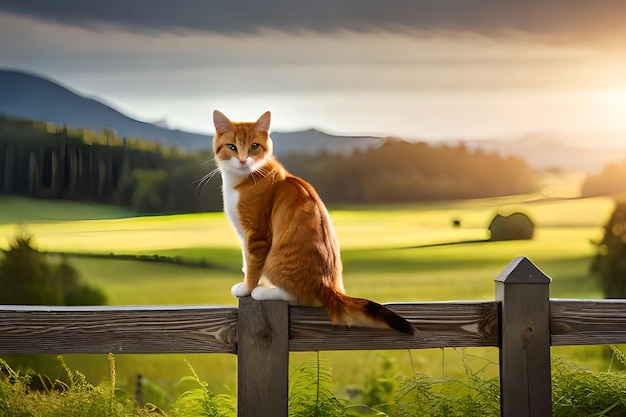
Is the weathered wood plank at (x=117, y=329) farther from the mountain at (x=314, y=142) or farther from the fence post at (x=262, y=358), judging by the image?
the mountain at (x=314, y=142)

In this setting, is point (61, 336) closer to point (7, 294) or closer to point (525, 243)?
point (7, 294)

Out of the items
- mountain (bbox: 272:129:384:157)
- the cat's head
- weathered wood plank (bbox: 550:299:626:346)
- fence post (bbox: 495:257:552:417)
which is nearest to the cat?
the cat's head

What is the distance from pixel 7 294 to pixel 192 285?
892 millimetres

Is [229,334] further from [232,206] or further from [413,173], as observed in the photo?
[413,173]

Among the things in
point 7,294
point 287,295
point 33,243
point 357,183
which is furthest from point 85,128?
point 287,295

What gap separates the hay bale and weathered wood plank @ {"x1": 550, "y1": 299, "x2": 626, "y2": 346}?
1568 millimetres

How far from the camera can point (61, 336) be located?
2170 mm

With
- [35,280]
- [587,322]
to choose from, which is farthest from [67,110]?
[587,322]

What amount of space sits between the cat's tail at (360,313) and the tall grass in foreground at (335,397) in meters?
0.63

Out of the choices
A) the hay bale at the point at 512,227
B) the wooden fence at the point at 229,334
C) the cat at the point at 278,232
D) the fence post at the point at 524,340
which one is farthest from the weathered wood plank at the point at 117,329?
the hay bale at the point at 512,227

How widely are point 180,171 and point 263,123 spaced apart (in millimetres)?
1579

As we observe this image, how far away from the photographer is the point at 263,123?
7.64 ft

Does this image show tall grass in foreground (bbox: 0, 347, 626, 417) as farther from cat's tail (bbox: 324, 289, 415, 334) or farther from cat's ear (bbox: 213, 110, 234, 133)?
cat's ear (bbox: 213, 110, 234, 133)

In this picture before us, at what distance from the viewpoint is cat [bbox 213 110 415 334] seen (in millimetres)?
2154
